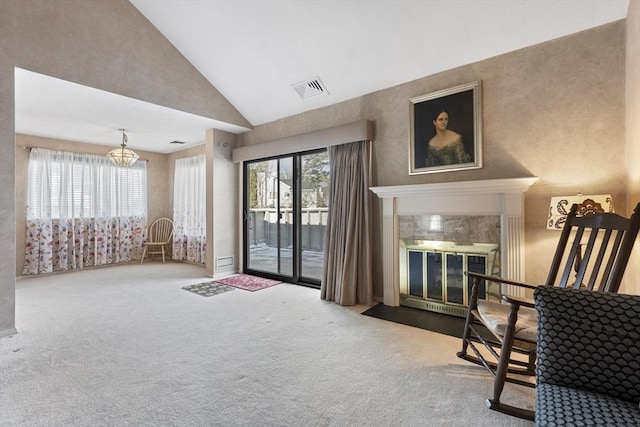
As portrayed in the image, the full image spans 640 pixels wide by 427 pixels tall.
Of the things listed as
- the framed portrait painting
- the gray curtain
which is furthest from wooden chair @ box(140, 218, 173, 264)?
the framed portrait painting

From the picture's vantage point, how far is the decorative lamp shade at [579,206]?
6.54 ft

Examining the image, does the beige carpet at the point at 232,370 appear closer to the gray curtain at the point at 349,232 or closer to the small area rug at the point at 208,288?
the gray curtain at the point at 349,232

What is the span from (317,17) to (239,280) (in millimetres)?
3581

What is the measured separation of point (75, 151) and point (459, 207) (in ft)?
21.2

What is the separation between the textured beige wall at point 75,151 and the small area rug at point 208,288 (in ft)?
9.47

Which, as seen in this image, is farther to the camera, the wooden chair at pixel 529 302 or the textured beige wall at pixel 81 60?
the textured beige wall at pixel 81 60

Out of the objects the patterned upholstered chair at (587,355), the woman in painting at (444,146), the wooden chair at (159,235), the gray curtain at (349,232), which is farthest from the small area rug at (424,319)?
the wooden chair at (159,235)

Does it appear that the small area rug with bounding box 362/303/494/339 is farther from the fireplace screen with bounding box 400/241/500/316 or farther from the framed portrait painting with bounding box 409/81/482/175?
the framed portrait painting with bounding box 409/81/482/175

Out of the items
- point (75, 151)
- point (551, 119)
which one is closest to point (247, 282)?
point (551, 119)

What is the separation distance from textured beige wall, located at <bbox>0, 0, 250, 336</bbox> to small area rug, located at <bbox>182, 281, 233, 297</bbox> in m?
1.73

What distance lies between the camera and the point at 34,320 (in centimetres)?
293

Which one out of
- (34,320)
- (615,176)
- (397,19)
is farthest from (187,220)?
(615,176)

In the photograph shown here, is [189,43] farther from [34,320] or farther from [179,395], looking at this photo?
[179,395]

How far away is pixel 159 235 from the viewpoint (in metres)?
6.50
